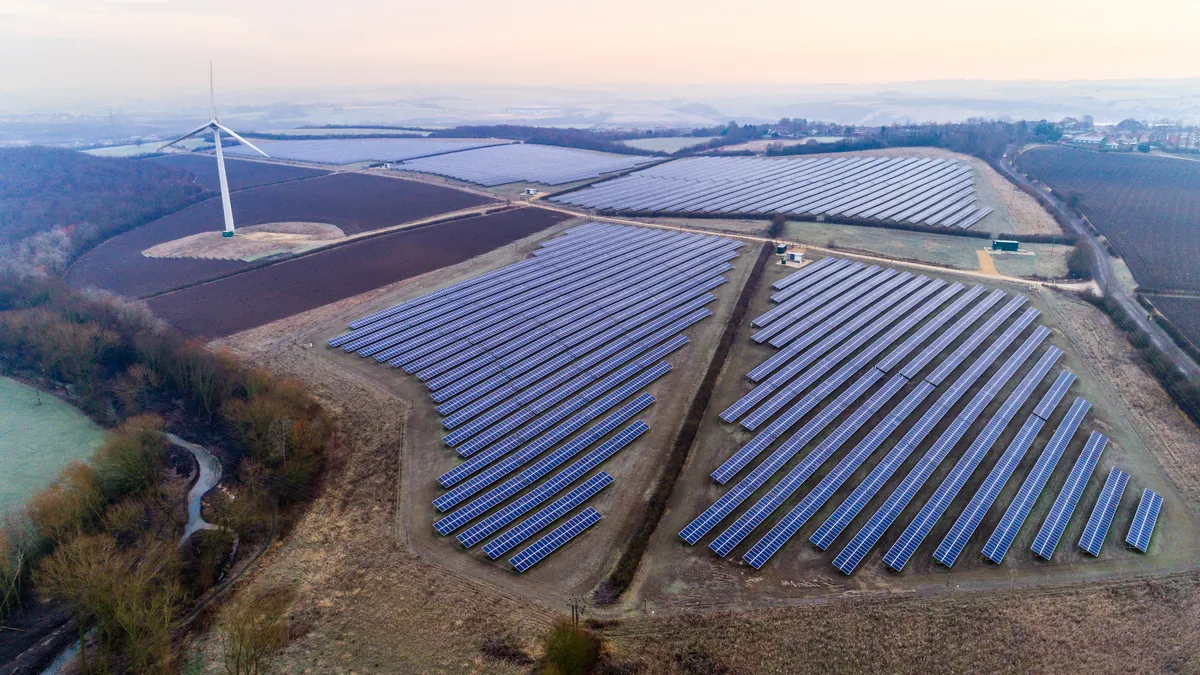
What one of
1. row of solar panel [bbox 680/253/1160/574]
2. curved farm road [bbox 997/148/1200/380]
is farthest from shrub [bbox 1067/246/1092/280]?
row of solar panel [bbox 680/253/1160/574]

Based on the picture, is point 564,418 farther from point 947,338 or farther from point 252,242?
point 252,242

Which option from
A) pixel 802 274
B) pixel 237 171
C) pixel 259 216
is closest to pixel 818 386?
pixel 802 274

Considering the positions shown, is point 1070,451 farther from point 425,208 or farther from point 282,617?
point 425,208

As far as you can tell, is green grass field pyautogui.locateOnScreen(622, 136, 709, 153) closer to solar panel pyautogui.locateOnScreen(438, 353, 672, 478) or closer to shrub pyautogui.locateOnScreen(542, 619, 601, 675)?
solar panel pyautogui.locateOnScreen(438, 353, 672, 478)

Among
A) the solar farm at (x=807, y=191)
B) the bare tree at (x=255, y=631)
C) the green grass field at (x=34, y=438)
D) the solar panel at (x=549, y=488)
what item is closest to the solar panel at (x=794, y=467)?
the solar panel at (x=549, y=488)

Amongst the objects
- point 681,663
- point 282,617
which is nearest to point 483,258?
point 282,617

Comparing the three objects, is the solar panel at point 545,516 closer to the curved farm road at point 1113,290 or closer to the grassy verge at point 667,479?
the grassy verge at point 667,479
